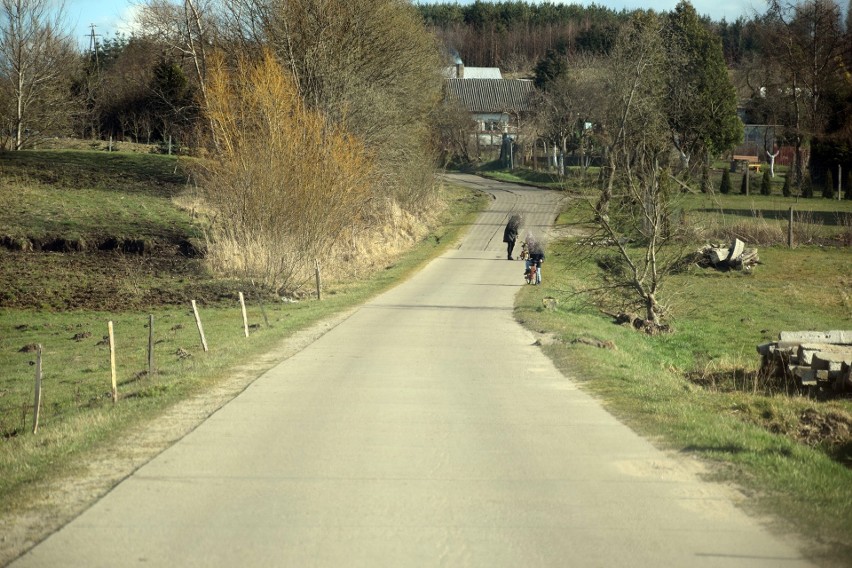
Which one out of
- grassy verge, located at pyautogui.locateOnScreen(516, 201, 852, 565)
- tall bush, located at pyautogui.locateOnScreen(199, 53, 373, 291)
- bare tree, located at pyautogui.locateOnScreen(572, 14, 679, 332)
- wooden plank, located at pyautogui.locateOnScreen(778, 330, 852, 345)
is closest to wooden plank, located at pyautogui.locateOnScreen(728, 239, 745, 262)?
grassy verge, located at pyautogui.locateOnScreen(516, 201, 852, 565)

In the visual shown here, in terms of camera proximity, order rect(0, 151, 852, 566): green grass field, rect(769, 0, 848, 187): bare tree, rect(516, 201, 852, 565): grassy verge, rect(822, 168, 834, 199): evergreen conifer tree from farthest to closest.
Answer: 1. rect(769, 0, 848, 187): bare tree
2. rect(822, 168, 834, 199): evergreen conifer tree
3. rect(0, 151, 852, 566): green grass field
4. rect(516, 201, 852, 565): grassy verge

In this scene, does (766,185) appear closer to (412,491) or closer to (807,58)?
(807,58)

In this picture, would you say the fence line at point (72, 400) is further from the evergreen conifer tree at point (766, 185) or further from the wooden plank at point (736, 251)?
the evergreen conifer tree at point (766, 185)

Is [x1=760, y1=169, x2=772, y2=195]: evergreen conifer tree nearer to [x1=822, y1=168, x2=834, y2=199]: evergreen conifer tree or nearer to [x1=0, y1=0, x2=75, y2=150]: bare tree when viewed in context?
[x1=822, y1=168, x2=834, y2=199]: evergreen conifer tree

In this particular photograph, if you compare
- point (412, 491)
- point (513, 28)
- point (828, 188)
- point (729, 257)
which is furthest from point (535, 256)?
point (513, 28)

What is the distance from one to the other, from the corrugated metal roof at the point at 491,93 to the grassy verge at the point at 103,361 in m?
75.0

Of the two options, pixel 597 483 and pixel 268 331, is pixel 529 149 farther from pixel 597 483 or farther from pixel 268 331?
pixel 597 483

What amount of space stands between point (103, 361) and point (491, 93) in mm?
94623

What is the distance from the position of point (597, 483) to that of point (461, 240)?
40.8 m

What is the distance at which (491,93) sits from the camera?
11044cm

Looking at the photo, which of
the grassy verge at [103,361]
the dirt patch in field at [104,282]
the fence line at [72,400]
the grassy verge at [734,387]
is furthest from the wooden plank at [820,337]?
the dirt patch in field at [104,282]

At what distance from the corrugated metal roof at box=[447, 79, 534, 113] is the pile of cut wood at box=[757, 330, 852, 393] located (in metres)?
88.2

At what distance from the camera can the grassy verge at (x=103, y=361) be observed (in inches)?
406

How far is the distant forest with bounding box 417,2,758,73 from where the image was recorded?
144000 millimetres
